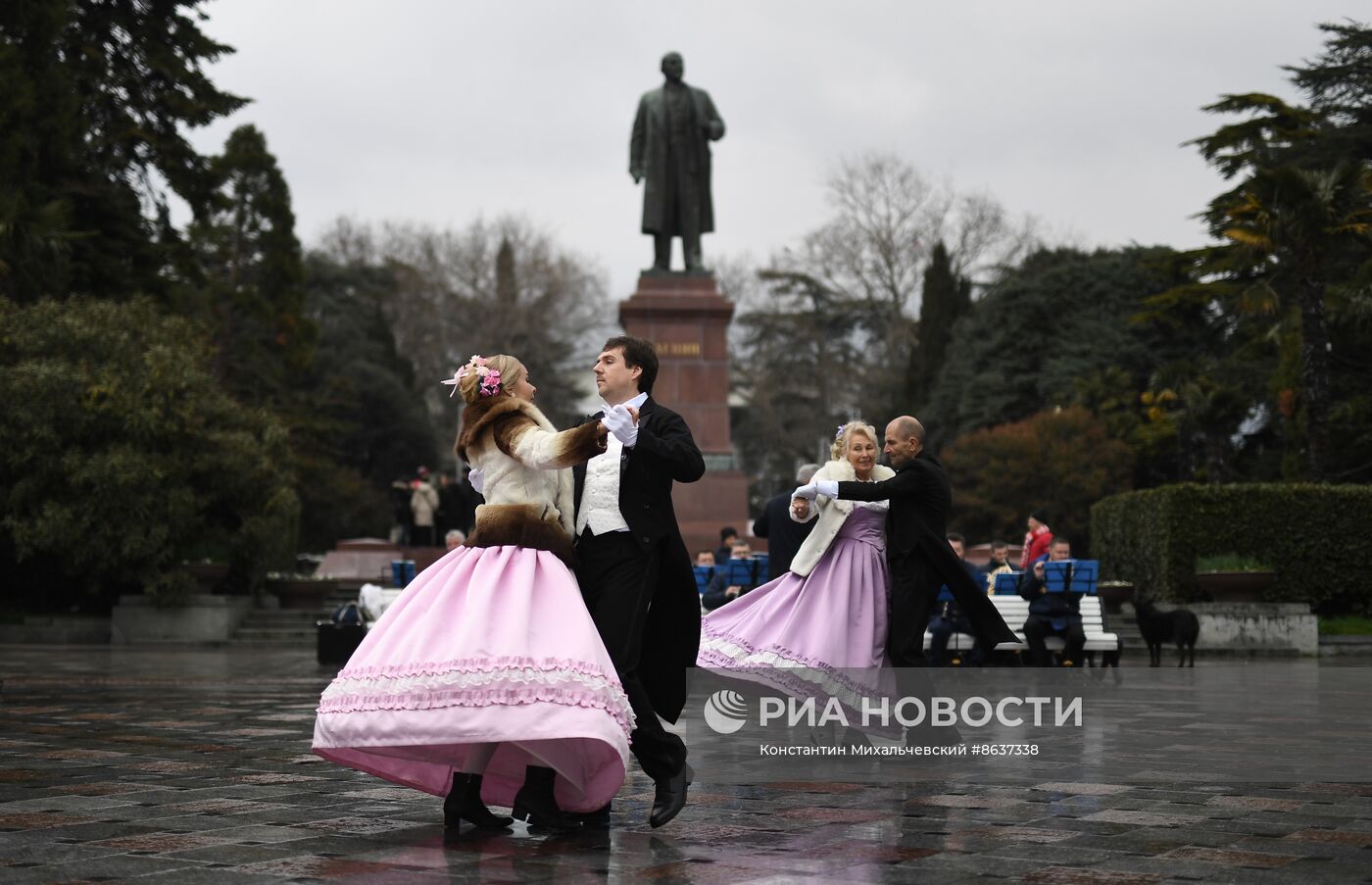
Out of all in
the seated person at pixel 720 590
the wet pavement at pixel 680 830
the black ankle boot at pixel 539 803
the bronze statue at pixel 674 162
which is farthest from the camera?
the bronze statue at pixel 674 162

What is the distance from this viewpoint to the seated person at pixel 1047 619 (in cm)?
1457

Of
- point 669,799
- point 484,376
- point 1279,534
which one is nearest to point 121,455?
point 1279,534

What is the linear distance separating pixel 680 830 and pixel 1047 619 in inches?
364

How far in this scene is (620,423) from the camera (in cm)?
590

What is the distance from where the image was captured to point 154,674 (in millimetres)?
16312

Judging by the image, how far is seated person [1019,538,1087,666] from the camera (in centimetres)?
1457

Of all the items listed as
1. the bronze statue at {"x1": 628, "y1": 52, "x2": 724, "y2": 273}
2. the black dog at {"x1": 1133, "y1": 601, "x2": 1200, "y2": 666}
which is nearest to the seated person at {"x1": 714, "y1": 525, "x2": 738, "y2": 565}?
the black dog at {"x1": 1133, "y1": 601, "x2": 1200, "y2": 666}

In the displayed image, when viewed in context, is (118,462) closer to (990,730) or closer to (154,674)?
(154,674)

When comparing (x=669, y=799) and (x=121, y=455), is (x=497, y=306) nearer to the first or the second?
(x=121, y=455)

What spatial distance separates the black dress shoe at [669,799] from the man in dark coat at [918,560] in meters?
2.68

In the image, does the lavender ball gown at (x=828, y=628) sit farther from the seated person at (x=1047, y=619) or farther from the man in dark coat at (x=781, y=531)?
the seated person at (x=1047, y=619)

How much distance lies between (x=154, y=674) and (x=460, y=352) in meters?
47.7

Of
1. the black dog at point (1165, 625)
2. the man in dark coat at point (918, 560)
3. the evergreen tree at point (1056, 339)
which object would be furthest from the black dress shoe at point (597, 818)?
the evergreen tree at point (1056, 339)

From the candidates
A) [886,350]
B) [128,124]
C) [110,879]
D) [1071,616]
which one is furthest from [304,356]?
[110,879]
